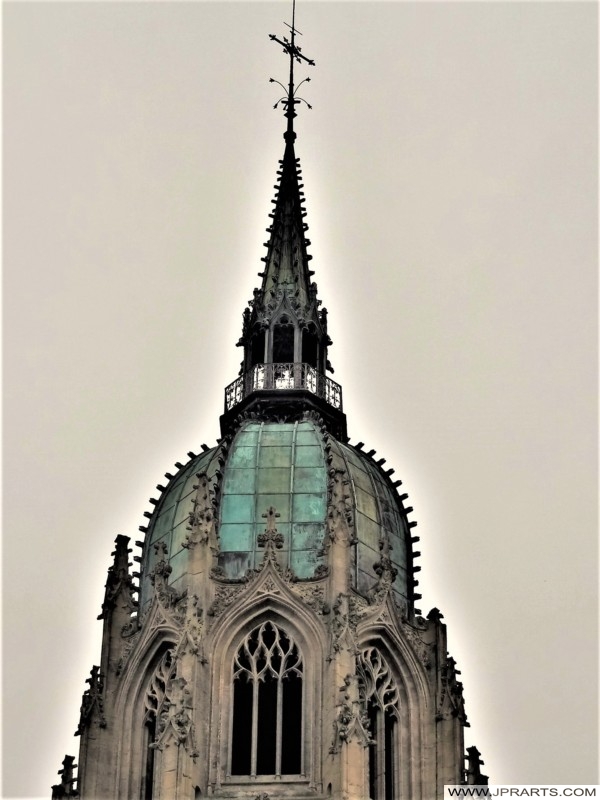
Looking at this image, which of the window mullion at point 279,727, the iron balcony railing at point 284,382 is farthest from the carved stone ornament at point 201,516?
the iron balcony railing at point 284,382

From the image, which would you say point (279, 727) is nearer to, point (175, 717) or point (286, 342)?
point (175, 717)

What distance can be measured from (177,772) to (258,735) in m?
3.55

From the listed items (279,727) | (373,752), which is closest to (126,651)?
(279,727)

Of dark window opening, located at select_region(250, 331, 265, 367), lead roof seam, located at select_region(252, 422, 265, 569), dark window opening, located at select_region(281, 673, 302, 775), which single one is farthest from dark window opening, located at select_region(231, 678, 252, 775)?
dark window opening, located at select_region(250, 331, 265, 367)

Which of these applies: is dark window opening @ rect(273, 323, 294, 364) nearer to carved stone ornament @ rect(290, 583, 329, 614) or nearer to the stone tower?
the stone tower

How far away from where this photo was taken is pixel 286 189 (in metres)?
90.2

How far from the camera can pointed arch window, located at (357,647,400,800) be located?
73812 millimetres

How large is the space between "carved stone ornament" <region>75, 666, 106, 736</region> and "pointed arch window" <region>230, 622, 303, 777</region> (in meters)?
4.44

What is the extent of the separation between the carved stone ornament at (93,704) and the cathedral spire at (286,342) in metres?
10.8

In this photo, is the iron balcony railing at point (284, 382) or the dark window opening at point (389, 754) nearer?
the dark window opening at point (389, 754)

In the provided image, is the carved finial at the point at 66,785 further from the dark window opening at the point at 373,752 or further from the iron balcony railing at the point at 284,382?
the iron balcony railing at the point at 284,382

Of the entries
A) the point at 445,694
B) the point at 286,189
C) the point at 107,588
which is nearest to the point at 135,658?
the point at 107,588

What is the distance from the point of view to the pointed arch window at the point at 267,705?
7312 cm

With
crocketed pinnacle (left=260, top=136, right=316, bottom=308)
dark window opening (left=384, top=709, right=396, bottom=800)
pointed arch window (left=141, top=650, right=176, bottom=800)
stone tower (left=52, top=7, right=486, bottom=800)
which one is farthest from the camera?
crocketed pinnacle (left=260, top=136, right=316, bottom=308)
